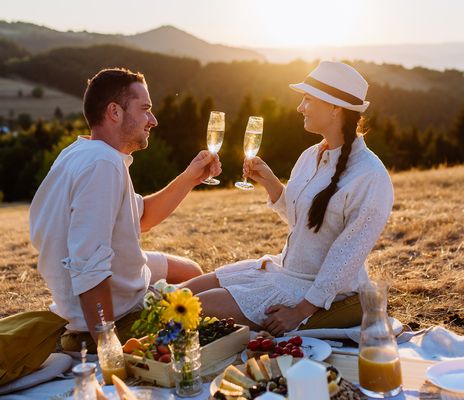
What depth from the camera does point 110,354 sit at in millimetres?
3451

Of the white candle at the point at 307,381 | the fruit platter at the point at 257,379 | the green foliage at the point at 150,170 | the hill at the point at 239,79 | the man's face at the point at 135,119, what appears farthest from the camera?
the hill at the point at 239,79

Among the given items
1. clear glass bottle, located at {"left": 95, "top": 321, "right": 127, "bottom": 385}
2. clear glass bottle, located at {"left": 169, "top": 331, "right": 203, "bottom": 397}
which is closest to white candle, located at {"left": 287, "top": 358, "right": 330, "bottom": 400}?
clear glass bottle, located at {"left": 169, "top": 331, "right": 203, "bottom": 397}

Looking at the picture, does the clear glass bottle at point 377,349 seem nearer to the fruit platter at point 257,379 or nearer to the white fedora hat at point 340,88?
the fruit platter at point 257,379

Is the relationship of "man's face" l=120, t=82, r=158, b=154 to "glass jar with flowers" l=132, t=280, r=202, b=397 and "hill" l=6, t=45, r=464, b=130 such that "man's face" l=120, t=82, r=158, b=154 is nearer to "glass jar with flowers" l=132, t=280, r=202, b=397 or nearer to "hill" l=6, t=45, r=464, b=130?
"glass jar with flowers" l=132, t=280, r=202, b=397

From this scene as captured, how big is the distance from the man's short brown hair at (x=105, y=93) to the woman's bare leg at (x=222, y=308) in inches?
57.2

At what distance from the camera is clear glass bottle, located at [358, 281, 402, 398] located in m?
2.91

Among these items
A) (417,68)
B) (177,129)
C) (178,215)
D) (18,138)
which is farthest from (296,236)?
(417,68)

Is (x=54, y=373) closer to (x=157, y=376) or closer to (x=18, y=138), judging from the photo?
(x=157, y=376)

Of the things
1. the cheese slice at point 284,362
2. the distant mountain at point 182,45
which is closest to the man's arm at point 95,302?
the cheese slice at point 284,362

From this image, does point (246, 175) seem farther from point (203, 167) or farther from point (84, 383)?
point (84, 383)

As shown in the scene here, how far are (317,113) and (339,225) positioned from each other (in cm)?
80

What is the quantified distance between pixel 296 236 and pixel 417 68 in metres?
107

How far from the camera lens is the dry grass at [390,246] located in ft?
18.4

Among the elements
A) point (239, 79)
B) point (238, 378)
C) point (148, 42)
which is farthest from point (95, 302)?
point (148, 42)
